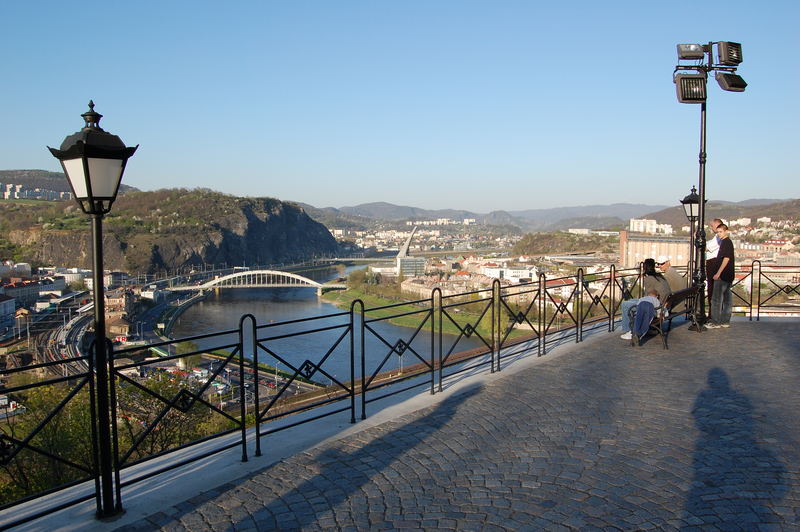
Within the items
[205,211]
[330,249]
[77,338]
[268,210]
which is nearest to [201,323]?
[77,338]

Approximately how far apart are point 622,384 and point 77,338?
134 ft

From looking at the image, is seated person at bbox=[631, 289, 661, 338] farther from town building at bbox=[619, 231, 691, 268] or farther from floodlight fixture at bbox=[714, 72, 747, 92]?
town building at bbox=[619, 231, 691, 268]

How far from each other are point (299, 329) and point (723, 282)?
31.3 metres

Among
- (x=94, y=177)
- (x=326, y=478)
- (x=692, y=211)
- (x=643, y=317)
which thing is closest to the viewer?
(x=94, y=177)

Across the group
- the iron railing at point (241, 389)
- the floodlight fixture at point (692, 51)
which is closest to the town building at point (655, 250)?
the iron railing at point (241, 389)

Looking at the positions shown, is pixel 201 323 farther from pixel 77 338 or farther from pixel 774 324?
pixel 774 324

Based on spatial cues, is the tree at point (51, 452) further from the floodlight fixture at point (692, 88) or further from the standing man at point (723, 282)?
the floodlight fixture at point (692, 88)

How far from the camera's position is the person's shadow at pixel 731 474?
9.04 ft

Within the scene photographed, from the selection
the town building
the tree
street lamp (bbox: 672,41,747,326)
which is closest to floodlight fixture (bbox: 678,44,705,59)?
street lamp (bbox: 672,41,747,326)

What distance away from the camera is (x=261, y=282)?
78.8 meters

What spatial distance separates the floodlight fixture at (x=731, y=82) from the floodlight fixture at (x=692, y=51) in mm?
415

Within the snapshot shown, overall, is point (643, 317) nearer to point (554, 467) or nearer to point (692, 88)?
point (692, 88)

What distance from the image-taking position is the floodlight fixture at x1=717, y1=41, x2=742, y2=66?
7.86 meters

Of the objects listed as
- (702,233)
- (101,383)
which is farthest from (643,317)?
(101,383)
